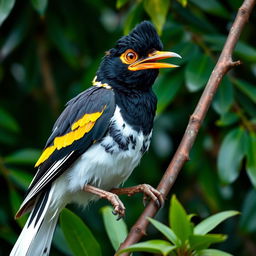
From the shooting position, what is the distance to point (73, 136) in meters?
3.72

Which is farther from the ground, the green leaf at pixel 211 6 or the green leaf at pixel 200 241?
the green leaf at pixel 211 6

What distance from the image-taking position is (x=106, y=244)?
5.15m

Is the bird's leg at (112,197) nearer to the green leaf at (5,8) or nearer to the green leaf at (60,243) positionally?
the green leaf at (60,243)

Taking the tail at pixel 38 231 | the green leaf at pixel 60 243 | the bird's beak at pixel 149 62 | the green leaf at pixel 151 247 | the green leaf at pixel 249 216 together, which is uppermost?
the bird's beak at pixel 149 62

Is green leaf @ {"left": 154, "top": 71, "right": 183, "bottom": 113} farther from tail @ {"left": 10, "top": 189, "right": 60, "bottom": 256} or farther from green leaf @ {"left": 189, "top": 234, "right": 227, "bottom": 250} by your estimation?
green leaf @ {"left": 189, "top": 234, "right": 227, "bottom": 250}

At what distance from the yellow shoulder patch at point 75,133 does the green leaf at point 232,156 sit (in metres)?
0.96

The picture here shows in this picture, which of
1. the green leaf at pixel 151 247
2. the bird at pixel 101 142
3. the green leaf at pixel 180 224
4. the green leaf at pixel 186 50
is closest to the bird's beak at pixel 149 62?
the bird at pixel 101 142

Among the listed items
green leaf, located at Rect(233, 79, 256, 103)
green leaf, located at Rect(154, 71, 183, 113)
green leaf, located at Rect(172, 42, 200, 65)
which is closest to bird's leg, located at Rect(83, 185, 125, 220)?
green leaf, located at Rect(154, 71, 183, 113)

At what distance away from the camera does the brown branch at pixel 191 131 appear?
9.56ft

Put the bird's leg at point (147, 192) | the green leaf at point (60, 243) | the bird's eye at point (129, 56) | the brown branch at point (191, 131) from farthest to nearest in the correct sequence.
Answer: the green leaf at point (60, 243) → the bird's eye at point (129, 56) → the bird's leg at point (147, 192) → the brown branch at point (191, 131)

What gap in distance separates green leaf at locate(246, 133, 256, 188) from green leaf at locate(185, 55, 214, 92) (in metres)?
0.49

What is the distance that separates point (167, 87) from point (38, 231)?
132 centimetres

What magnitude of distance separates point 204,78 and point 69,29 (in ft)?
7.16

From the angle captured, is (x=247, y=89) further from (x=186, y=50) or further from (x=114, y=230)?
(x=114, y=230)
